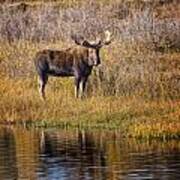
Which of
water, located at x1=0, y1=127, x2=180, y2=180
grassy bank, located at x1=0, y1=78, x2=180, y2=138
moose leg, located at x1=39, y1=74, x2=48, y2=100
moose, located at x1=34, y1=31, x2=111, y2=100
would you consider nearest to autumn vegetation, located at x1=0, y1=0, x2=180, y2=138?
grassy bank, located at x1=0, y1=78, x2=180, y2=138

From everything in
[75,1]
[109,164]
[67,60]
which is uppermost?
[75,1]

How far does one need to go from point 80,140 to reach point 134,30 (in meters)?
12.4

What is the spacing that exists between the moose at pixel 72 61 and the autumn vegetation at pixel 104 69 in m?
0.36

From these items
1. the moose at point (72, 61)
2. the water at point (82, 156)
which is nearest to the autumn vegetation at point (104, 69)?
the moose at point (72, 61)

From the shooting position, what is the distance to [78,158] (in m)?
22.4

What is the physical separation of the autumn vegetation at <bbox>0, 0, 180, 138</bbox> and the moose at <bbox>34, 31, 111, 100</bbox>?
36 centimetres

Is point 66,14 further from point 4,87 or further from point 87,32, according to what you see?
point 4,87

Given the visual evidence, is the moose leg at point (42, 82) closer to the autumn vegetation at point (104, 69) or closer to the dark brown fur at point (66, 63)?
the dark brown fur at point (66, 63)

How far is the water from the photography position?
20.0 meters

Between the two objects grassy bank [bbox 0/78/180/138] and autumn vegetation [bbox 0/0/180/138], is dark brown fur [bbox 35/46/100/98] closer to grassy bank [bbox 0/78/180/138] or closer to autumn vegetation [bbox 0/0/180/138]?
autumn vegetation [bbox 0/0/180/138]

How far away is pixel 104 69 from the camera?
3312 cm

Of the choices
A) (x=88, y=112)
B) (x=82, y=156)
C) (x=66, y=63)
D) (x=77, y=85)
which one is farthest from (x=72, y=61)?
(x=82, y=156)

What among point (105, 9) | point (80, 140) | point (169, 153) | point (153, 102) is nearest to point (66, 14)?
point (105, 9)

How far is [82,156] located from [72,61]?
10285 mm
